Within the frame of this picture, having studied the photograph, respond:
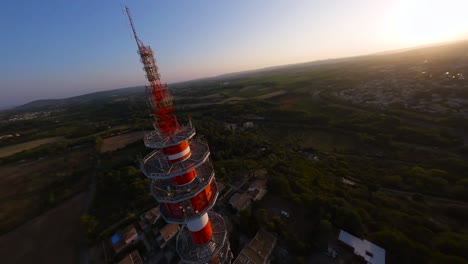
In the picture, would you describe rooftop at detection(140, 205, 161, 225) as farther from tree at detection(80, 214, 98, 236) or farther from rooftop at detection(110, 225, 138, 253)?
tree at detection(80, 214, 98, 236)

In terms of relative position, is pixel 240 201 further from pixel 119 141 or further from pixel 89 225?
pixel 119 141

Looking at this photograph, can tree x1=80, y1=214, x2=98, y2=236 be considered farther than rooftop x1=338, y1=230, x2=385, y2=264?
Yes

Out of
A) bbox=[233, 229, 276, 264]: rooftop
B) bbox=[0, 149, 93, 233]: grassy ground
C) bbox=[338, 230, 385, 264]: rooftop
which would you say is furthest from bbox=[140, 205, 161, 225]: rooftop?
bbox=[338, 230, 385, 264]: rooftop

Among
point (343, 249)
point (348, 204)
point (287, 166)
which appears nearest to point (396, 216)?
point (348, 204)

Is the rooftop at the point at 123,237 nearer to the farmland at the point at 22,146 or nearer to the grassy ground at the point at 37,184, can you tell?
the grassy ground at the point at 37,184

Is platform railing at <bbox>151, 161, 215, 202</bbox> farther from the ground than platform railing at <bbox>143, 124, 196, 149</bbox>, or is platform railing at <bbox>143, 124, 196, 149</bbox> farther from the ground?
platform railing at <bbox>143, 124, 196, 149</bbox>

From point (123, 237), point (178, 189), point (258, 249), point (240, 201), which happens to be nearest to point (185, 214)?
point (178, 189)

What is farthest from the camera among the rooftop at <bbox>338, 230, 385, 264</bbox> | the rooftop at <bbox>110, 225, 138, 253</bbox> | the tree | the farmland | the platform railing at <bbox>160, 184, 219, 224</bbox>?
the farmland
